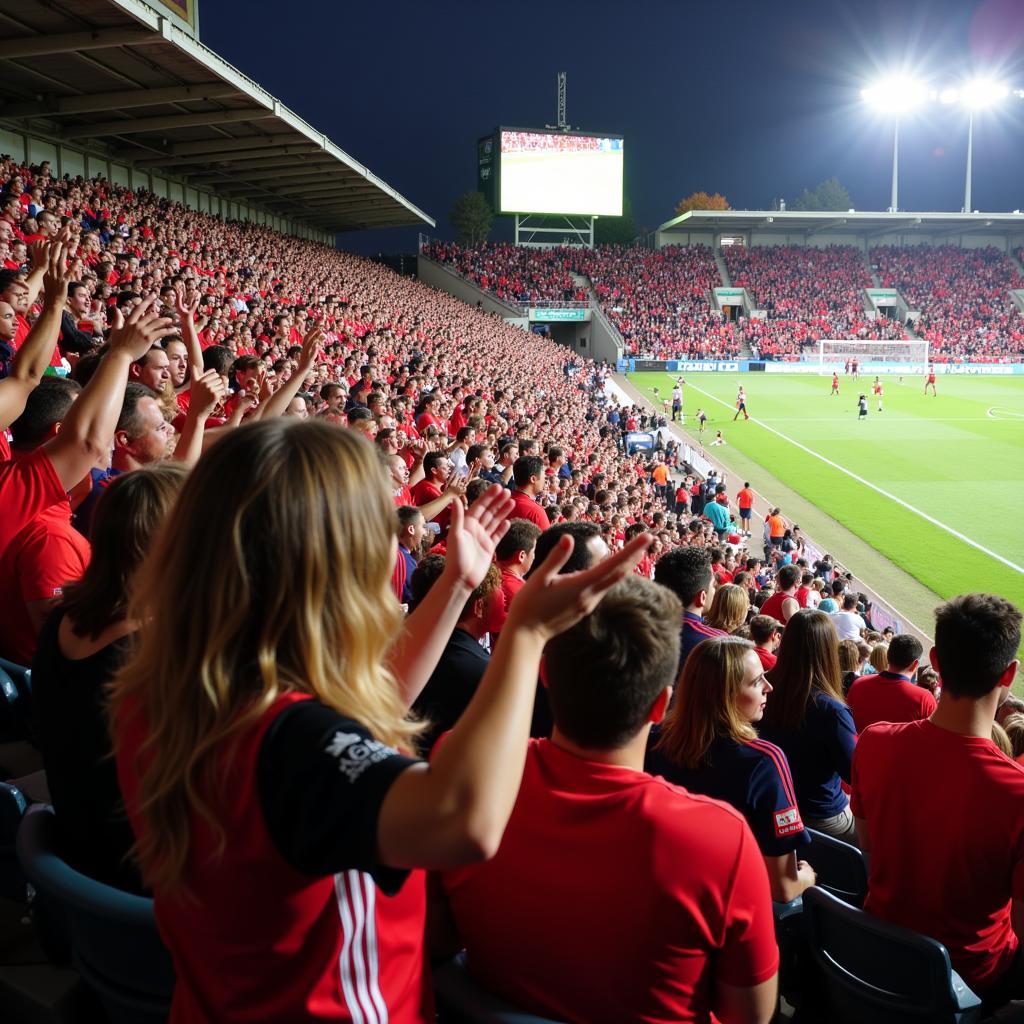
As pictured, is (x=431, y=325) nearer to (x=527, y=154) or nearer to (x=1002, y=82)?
(x=527, y=154)

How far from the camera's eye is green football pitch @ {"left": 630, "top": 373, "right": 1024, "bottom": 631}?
19484mm

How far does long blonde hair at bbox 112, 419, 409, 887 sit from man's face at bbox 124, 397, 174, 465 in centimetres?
313

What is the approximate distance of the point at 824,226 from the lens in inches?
2953

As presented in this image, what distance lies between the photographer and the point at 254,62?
88.1m

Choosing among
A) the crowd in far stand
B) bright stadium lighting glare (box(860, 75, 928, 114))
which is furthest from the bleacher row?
bright stadium lighting glare (box(860, 75, 928, 114))

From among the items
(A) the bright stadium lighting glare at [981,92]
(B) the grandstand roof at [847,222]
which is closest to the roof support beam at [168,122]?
(B) the grandstand roof at [847,222]

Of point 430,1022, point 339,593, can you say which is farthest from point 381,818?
point 430,1022

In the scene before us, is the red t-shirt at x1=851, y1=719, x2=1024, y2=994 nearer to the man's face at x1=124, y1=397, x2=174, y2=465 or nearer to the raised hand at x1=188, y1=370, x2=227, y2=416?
the raised hand at x1=188, y1=370, x2=227, y2=416

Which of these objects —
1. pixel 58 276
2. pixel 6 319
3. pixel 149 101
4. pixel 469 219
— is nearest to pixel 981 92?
pixel 469 219

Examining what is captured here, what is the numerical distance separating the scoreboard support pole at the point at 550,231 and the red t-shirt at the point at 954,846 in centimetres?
6709

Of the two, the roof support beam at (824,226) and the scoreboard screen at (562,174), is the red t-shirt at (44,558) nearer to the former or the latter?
the scoreboard screen at (562,174)

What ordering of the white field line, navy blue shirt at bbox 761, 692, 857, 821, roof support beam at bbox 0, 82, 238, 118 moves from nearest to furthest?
navy blue shirt at bbox 761, 692, 857, 821
roof support beam at bbox 0, 82, 238, 118
the white field line

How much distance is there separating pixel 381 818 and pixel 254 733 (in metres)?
0.26

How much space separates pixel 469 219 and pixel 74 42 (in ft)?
226
